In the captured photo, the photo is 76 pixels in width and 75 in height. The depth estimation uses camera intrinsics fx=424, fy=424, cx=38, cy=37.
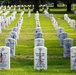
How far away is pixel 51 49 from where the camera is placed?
2269 cm

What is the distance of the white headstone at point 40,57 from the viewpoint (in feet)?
49.6

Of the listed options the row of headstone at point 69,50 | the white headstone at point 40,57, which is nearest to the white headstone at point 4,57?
the white headstone at point 40,57

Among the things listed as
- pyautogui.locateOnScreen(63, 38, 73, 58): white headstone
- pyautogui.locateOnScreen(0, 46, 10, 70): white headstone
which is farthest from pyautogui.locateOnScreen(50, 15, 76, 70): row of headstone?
pyautogui.locateOnScreen(0, 46, 10, 70): white headstone

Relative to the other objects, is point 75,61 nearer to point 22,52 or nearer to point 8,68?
point 8,68

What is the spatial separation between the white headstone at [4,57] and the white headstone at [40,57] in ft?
3.32

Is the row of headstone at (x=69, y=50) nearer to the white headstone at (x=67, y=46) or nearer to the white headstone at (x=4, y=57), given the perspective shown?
the white headstone at (x=67, y=46)

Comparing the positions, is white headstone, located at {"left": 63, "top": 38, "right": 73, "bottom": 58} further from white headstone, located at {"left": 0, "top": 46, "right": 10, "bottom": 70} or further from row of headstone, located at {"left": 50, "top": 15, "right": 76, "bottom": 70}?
white headstone, located at {"left": 0, "top": 46, "right": 10, "bottom": 70}

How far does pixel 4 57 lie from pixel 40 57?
4.31 feet

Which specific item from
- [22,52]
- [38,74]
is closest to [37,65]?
[38,74]

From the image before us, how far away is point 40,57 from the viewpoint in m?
15.1

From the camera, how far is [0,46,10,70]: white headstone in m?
15.2

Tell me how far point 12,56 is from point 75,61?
4.98m

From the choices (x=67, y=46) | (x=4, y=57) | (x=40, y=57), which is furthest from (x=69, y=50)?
(x=4, y=57)

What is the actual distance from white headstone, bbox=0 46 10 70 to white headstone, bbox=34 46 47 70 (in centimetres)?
101
